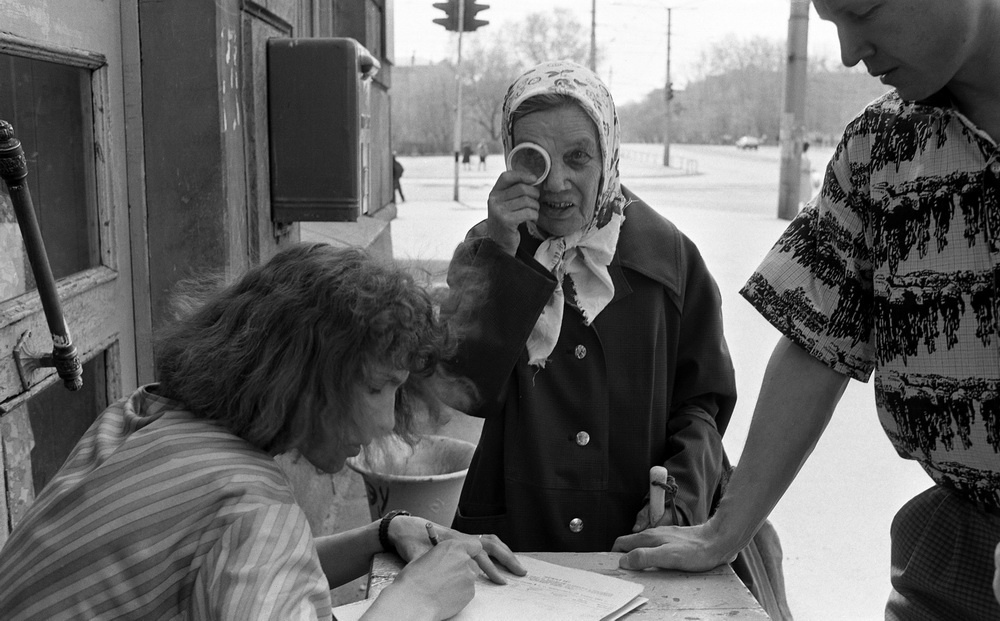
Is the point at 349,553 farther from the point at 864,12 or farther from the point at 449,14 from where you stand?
the point at 449,14

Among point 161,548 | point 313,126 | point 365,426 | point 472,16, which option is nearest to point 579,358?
point 365,426

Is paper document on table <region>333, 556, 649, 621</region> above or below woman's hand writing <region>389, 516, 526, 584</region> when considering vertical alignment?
below

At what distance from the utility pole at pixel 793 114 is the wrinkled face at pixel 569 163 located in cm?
1225

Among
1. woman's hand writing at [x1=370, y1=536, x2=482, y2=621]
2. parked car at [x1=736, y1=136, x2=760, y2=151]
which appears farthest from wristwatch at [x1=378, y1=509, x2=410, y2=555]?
parked car at [x1=736, y1=136, x2=760, y2=151]

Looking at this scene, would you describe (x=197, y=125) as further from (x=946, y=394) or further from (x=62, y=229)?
(x=946, y=394)

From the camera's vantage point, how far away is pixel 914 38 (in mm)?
1277

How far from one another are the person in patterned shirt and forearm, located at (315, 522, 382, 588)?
1.42ft

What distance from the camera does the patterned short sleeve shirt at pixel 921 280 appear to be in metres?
1.32

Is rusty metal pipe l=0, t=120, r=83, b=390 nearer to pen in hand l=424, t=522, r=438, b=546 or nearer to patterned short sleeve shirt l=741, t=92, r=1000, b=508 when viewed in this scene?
pen in hand l=424, t=522, r=438, b=546

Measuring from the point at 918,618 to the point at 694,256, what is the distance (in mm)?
876

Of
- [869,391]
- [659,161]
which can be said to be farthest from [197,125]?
[659,161]

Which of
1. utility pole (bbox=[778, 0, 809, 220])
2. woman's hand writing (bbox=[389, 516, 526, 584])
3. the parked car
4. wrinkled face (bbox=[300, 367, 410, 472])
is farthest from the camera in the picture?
the parked car

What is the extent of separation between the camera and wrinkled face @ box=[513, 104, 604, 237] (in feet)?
6.63

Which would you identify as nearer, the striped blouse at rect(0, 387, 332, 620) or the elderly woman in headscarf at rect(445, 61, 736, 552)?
the striped blouse at rect(0, 387, 332, 620)
